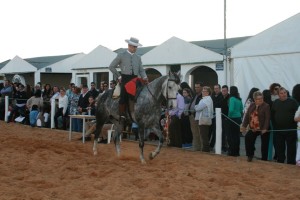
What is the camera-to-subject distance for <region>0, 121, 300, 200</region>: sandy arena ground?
19.3 ft

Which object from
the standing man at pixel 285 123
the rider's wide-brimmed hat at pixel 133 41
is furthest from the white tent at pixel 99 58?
the standing man at pixel 285 123

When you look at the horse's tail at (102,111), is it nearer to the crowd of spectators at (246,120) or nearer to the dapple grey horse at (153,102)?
the dapple grey horse at (153,102)

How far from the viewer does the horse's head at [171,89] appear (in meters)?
8.59

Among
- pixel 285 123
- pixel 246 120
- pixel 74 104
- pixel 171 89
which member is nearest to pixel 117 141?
pixel 171 89

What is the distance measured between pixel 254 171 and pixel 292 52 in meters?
5.69

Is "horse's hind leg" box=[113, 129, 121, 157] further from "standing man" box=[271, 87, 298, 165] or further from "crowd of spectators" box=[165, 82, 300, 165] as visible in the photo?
"standing man" box=[271, 87, 298, 165]

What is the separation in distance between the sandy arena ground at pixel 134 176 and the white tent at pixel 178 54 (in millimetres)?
5611

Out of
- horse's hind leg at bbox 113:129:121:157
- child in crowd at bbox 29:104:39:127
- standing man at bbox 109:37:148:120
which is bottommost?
horse's hind leg at bbox 113:129:121:157

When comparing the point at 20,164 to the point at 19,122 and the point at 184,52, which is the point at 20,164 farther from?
the point at 19,122

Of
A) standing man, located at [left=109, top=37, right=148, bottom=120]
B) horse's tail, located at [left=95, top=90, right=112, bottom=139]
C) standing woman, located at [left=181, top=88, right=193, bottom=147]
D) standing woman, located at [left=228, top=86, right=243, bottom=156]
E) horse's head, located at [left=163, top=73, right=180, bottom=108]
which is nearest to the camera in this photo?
horse's head, located at [left=163, top=73, right=180, bottom=108]

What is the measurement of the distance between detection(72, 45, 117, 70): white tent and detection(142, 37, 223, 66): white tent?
2586 millimetres

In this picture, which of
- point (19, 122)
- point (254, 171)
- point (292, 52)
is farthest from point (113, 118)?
point (19, 122)

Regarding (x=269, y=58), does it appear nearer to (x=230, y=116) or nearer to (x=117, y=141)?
(x=230, y=116)

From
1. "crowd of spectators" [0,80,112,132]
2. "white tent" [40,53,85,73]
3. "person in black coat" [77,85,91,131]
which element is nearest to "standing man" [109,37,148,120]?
"crowd of spectators" [0,80,112,132]
